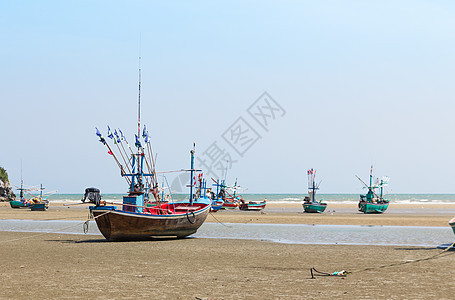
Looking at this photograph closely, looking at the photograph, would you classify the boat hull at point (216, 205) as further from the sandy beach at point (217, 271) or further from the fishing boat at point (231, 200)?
the sandy beach at point (217, 271)

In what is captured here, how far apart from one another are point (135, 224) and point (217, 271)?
10.6 metres

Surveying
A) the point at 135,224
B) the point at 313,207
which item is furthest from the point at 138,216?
the point at 313,207

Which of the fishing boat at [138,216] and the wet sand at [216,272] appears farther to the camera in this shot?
the fishing boat at [138,216]

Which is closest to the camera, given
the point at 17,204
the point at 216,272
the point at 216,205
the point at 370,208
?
the point at 216,272

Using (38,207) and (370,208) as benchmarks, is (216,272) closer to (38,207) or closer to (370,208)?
(370,208)

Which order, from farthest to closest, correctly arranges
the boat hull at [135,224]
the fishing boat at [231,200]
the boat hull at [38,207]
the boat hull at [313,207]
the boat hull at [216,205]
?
the fishing boat at [231,200] → the boat hull at [38,207] → the boat hull at [216,205] → the boat hull at [313,207] → the boat hull at [135,224]

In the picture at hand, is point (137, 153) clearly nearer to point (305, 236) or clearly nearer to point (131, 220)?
point (131, 220)

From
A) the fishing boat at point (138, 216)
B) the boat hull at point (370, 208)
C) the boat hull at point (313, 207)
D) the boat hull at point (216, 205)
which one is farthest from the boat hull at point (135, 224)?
the boat hull at point (370, 208)

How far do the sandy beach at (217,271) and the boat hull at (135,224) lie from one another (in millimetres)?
996

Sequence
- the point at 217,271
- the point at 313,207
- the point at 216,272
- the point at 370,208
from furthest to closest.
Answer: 1. the point at 370,208
2. the point at 313,207
3. the point at 217,271
4. the point at 216,272

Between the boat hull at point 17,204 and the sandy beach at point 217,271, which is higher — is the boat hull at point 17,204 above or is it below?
below

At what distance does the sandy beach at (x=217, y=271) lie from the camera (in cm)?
1337

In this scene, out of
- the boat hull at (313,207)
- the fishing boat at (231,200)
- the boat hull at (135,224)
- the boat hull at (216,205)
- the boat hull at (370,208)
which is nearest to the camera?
the boat hull at (135,224)

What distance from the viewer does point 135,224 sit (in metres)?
26.8
